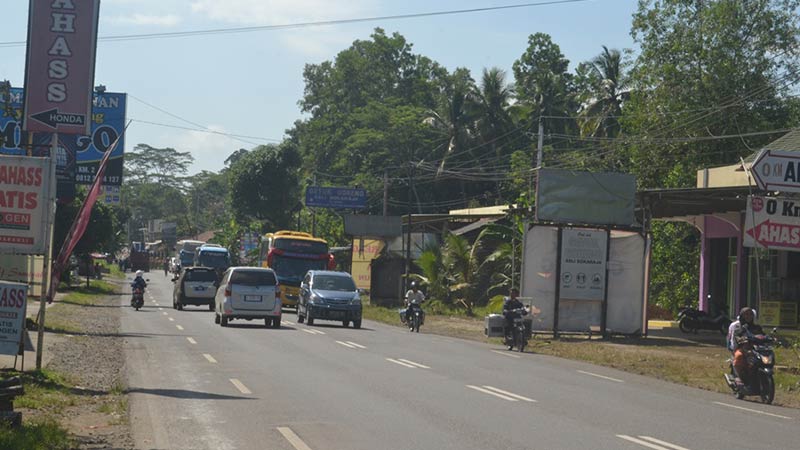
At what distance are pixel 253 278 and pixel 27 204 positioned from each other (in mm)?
17074

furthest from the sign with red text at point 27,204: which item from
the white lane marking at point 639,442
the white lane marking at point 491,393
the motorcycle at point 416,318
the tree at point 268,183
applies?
the tree at point 268,183

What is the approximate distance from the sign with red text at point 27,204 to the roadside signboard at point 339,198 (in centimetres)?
5588

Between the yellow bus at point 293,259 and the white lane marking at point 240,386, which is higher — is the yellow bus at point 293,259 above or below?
above

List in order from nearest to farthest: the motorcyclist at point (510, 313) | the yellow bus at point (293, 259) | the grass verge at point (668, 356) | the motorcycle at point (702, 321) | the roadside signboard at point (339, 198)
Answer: the grass verge at point (668, 356) < the motorcyclist at point (510, 313) < the motorcycle at point (702, 321) < the yellow bus at point (293, 259) < the roadside signboard at point (339, 198)

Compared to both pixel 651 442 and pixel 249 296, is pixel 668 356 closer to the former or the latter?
pixel 249 296

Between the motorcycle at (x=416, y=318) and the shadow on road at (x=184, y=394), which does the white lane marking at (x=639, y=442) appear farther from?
the motorcycle at (x=416, y=318)

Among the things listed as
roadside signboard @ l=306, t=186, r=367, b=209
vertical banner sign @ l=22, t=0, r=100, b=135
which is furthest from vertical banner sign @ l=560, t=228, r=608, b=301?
roadside signboard @ l=306, t=186, r=367, b=209

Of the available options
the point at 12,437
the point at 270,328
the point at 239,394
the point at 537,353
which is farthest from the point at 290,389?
the point at 270,328

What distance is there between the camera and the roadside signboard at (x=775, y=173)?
64.7 feet

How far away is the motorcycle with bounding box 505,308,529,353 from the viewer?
1132 inches

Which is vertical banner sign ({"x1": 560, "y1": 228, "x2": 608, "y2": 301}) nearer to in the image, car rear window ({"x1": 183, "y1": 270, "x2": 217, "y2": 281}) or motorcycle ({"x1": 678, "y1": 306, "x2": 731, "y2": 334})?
motorcycle ({"x1": 678, "y1": 306, "x2": 731, "y2": 334})

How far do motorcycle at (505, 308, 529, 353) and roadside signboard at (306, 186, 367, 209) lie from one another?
44255mm

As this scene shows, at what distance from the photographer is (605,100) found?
67.0 metres

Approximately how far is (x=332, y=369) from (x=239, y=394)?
4451 mm
